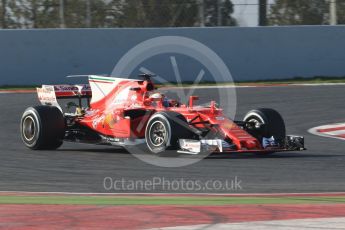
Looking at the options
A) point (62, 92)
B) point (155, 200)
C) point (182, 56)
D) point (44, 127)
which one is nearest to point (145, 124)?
point (44, 127)

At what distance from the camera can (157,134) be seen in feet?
41.7

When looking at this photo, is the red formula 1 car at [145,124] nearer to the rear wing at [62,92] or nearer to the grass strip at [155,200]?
the rear wing at [62,92]

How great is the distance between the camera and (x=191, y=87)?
74.3ft

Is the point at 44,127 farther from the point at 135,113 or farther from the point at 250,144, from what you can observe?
the point at 250,144

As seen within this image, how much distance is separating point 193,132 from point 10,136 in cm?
425

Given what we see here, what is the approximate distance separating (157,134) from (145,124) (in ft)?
1.61

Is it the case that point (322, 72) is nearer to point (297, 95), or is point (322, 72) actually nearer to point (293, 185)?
point (297, 95)

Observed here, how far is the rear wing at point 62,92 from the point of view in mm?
14336

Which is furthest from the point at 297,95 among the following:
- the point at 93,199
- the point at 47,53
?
the point at 93,199

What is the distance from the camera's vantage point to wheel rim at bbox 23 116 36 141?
13844 mm

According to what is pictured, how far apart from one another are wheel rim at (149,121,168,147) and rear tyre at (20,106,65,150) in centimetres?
164

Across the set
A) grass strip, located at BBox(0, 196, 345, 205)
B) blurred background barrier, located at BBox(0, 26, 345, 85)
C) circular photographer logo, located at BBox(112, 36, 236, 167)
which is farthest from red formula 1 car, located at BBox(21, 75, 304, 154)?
blurred background barrier, located at BBox(0, 26, 345, 85)

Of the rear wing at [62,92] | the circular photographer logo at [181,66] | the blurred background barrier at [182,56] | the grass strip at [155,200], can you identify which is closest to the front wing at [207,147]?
the rear wing at [62,92]

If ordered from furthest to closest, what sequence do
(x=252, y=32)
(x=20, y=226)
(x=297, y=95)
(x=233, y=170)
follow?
1. (x=252, y=32)
2. (x=297, y=95)
3. (x=233, y=170)
4. (x=20, y=226)
